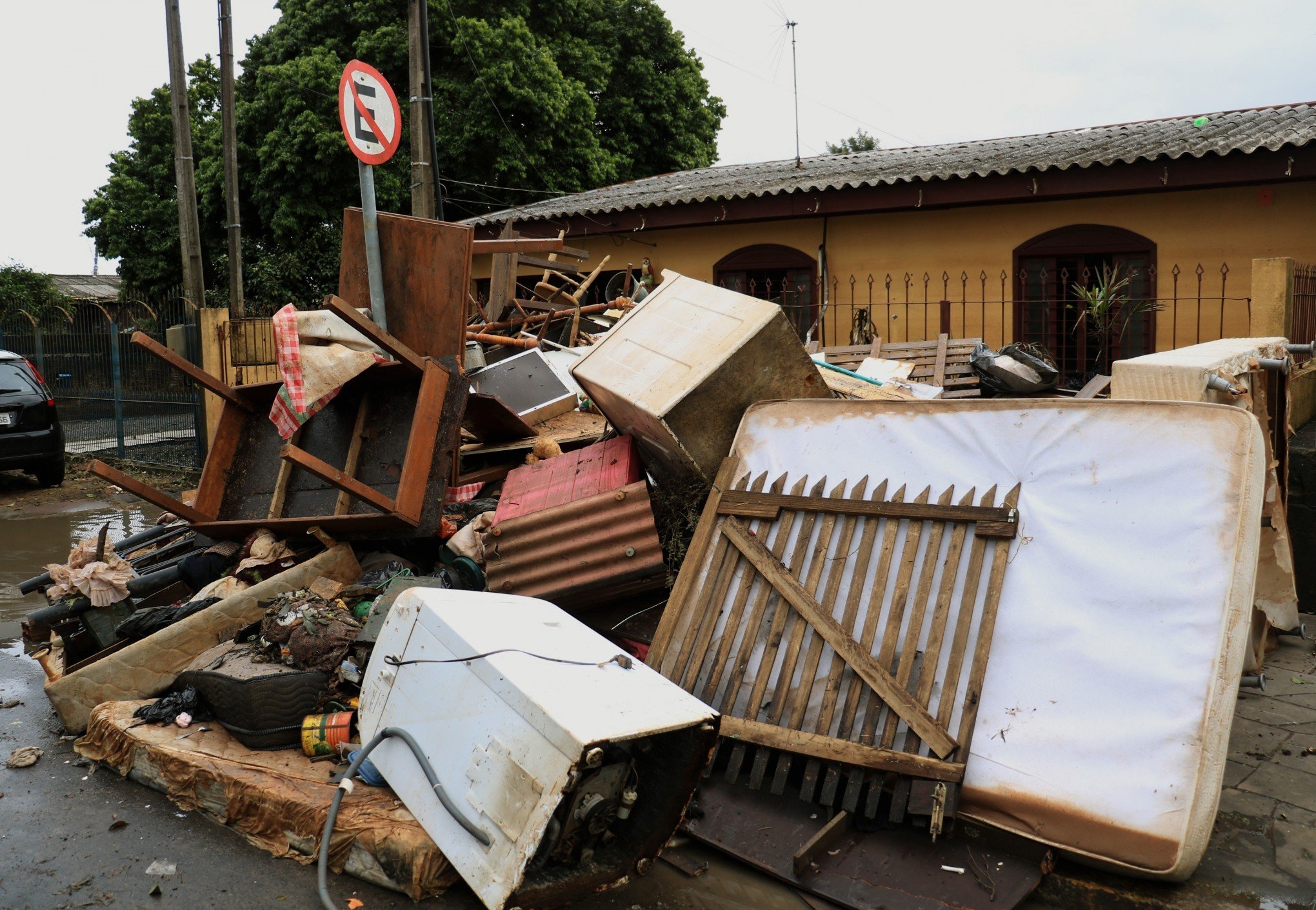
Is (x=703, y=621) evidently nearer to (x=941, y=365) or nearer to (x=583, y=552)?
(x=583, y=552)

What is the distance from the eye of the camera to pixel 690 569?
4234mm

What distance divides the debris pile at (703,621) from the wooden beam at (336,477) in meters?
0.05

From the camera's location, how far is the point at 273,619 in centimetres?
445

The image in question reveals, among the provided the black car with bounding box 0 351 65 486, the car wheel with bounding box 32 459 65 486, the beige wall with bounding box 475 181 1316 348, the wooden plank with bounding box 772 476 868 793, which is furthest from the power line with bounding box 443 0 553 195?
the wooden plank with bounding box 772 476 868 793

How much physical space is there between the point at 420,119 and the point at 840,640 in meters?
A: 9.09

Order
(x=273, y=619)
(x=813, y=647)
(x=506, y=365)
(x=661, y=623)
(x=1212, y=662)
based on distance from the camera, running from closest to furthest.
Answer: (x=1212, y=662) → (x=813, y=647) → (x=661, y=623) → (x=273, y=619) → (x=506, y=365)

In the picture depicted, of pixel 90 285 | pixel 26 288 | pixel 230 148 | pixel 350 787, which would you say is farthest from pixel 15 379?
pixel 90 285

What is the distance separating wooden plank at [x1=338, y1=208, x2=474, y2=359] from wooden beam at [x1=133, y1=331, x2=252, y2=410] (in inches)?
39.5

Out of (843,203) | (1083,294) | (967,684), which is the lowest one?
(967,684)

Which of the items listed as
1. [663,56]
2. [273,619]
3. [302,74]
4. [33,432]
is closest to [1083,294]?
[273,619]

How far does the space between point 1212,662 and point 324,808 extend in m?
3.04

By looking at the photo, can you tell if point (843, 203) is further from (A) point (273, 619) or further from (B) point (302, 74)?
(B) point (302, 74)

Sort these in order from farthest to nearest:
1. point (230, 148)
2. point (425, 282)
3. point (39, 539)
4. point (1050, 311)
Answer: point (230, 148), point (1050, 311), point (39, 539), point (425, 282)

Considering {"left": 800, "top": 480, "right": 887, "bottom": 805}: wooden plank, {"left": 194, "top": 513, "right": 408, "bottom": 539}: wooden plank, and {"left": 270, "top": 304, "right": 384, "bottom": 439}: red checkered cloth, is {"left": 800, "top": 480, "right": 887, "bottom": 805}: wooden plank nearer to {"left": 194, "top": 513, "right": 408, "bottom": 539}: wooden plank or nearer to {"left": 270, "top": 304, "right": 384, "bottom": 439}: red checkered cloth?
{"left": 194, "top": 513, "right": 408, "bottom": 539}: wooden plank
